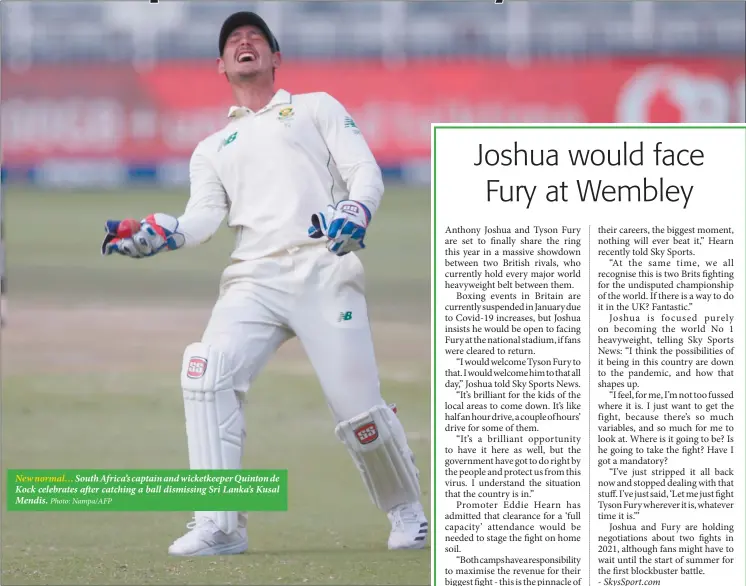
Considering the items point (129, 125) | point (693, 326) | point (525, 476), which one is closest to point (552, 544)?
point (525, 476)

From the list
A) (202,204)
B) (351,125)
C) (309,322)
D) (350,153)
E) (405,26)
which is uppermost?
(405,26)

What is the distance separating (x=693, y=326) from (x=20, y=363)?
261 centimetres

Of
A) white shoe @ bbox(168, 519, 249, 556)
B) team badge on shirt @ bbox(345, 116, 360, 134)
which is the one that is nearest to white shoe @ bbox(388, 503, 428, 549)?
white shoe @ bbox(168, 519, 249, 556)

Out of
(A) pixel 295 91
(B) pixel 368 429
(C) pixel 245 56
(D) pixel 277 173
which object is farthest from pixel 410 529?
(C) pixel 245 56

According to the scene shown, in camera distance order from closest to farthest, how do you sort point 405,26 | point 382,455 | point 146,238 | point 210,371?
point 146,238
point 210,371
point 382,455
point 405,26

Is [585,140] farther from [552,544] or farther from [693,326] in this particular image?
[552,544]

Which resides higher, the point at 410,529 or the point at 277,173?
the point at 277,173

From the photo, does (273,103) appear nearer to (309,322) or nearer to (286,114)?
(286,114)

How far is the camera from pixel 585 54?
527 centimetres

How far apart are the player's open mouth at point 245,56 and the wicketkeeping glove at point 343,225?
703mm

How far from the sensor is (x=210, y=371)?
4723 mm

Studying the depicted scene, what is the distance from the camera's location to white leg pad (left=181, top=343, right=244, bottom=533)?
4.73 meters

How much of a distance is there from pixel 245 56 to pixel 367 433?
1.33 meters

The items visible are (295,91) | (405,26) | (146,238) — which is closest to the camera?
(146,238)
